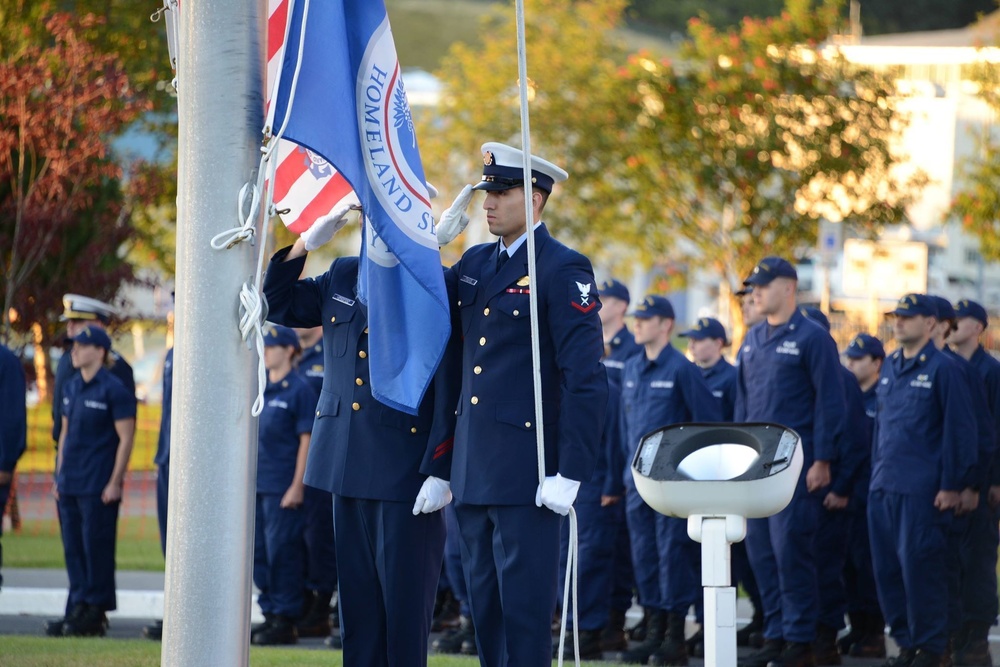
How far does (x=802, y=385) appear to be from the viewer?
8516mm

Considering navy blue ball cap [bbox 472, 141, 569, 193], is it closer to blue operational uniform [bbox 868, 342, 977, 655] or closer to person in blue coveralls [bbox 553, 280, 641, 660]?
person in blue coveralls [bbox 553, 280, 641, 660]

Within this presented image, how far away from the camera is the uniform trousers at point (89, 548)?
31.1 ft

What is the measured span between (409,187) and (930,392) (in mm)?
4581

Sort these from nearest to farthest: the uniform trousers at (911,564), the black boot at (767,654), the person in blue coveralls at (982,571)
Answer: the uniform trousers at (911,564)
the black boot at (767,654)
the person in blue coveralls at (982,571)

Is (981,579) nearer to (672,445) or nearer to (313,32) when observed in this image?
(672,445)


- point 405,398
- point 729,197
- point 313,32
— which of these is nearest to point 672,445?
point 405,398

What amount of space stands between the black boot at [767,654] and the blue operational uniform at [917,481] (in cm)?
76

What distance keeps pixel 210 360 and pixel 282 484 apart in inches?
230

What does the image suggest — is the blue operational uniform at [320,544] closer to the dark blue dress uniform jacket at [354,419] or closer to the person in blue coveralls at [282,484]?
the person in blue coveralls at [282,484]

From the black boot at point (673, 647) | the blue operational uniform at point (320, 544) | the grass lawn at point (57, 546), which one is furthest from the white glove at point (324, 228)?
the grass lawn at point (57, 546)

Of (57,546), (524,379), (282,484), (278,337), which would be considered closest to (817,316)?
(278,337)

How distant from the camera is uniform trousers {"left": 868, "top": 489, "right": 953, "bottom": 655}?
8227mm

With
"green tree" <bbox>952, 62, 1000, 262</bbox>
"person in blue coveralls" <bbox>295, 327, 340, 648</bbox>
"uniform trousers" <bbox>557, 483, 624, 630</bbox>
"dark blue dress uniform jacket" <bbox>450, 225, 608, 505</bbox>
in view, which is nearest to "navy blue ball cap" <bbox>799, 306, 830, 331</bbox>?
"uniform trousers" <bbox>557, 483, 624, 630</bbox>

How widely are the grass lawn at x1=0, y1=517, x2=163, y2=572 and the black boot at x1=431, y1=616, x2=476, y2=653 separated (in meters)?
4.32
